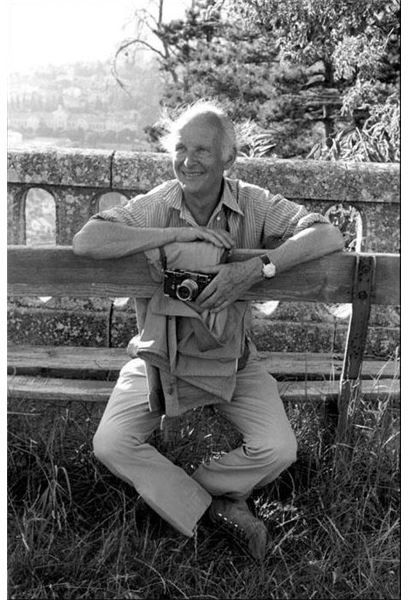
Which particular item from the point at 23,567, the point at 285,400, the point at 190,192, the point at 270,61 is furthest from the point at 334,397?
Result: the point at 270,61

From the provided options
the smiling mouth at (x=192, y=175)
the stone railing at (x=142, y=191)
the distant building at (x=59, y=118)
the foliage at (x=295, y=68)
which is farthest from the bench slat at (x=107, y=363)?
the distant building at (x=59, y=118)

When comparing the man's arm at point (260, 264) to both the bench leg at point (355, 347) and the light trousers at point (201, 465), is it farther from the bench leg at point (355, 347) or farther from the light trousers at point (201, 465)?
the light trousers at point (201, 465)

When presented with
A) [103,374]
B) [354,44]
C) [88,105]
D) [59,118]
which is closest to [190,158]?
[103,374]

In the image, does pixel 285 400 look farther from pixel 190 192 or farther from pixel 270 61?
pixel 270 61

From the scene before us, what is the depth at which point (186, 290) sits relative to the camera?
2.68 m

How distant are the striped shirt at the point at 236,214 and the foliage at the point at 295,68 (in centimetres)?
306

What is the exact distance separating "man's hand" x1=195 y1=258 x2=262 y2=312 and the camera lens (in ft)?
0.10

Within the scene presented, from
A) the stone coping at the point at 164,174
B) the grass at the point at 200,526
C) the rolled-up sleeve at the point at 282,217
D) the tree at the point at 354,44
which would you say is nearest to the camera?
the grass at the point at 200,526

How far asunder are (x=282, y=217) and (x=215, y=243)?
34 centimetres

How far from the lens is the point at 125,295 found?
9.21 ft

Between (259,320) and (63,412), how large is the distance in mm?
1260

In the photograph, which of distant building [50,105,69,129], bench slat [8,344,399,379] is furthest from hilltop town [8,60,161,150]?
bench slat [8,344,399,379]

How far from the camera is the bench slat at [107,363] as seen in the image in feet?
11.8

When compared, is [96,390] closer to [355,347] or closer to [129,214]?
[129,214]
